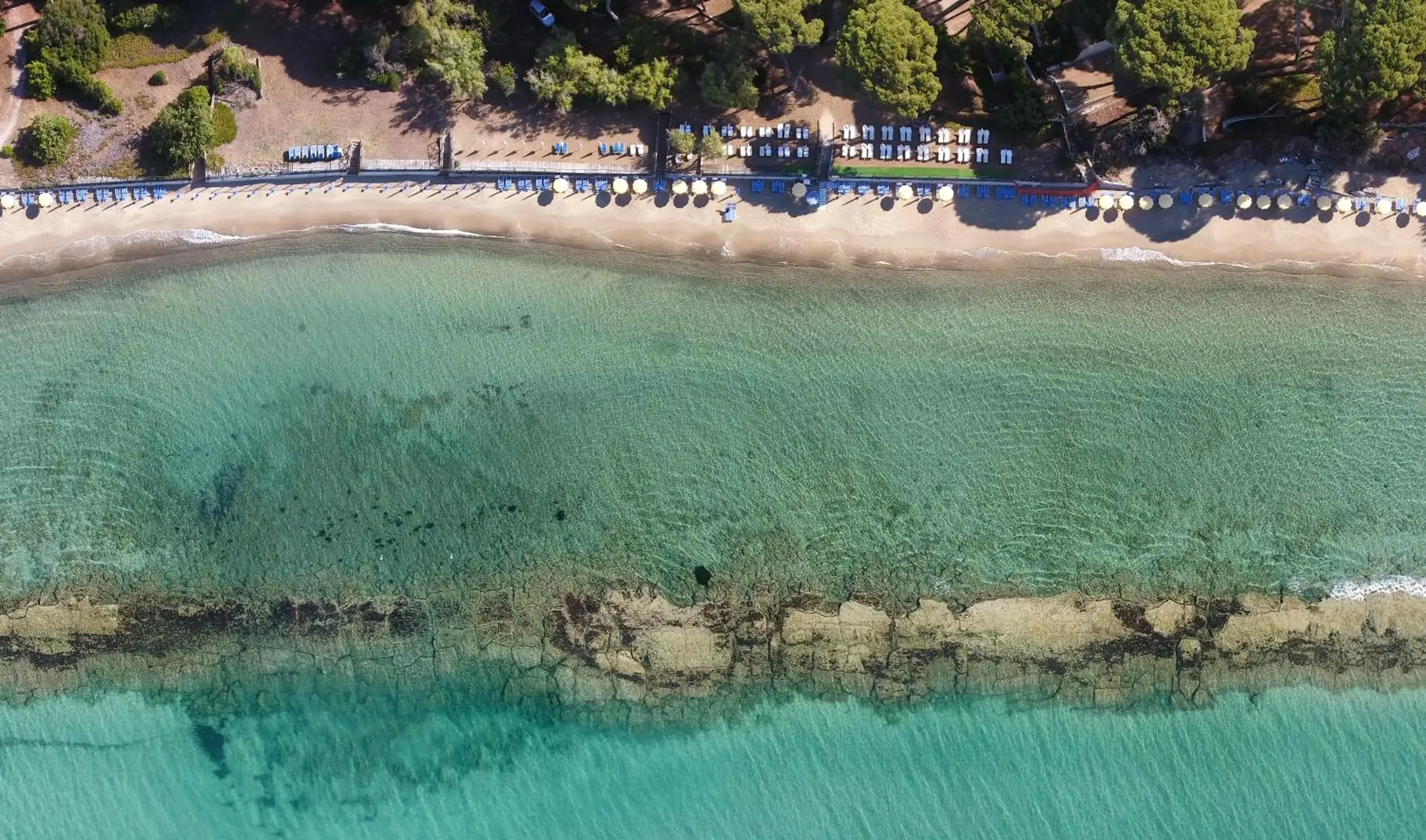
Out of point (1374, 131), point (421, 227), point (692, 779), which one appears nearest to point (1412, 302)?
point (1374, 131)

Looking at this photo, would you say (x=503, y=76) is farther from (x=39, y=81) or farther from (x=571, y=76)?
(x=39, y=81)

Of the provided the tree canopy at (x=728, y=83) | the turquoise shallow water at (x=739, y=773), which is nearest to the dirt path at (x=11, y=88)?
the turquoise shallow water at (x=739, y=773)

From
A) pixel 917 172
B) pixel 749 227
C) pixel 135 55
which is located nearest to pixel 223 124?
pixel 135 55

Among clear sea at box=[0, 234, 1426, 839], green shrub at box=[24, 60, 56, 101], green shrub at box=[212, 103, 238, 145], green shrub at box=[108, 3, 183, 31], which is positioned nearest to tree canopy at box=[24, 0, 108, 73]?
green shrub at box=[24, 60, 56, 101]

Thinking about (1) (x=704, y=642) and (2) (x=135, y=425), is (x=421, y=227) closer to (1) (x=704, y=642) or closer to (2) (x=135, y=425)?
(2) (x=135, y=425)

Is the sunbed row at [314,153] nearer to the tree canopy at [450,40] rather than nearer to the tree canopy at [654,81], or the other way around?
the tree canopy at [450,40]
